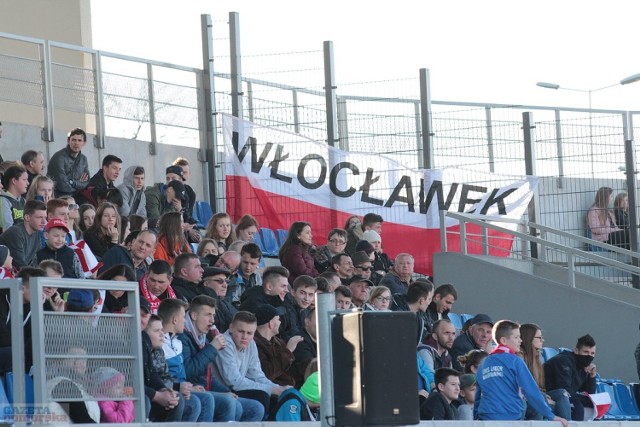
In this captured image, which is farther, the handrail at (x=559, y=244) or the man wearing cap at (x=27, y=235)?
the handrail at (x=559, y=244)

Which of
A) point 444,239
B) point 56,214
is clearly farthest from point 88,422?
point 444,239

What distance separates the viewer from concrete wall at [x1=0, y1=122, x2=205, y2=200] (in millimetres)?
17391

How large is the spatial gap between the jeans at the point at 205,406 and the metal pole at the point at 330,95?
351 inches

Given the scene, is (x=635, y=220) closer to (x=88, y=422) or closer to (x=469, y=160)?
(x=469, y=160)

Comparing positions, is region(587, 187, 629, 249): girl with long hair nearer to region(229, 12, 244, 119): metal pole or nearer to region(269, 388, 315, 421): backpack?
region(229, 12, 244, 119): metal pole

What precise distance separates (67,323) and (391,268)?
8106 mm

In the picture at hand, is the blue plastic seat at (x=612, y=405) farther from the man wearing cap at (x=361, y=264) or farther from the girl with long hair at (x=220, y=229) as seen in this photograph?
the girl with long hair at (x=220, y=229)

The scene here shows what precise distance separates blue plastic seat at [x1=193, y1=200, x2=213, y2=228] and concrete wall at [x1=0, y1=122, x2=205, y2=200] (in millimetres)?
687

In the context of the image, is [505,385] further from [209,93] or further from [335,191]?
[209,93]

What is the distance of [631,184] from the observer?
19016 millimetres

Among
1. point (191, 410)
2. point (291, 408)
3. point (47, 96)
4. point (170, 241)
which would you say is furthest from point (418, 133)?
point (191, 410)

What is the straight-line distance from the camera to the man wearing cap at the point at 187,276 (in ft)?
43.3

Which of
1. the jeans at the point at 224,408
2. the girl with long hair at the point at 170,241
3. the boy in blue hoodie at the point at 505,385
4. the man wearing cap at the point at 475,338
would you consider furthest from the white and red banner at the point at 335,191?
the jeans at the point at 224,408

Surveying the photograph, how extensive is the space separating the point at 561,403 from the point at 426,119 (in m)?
6.36
